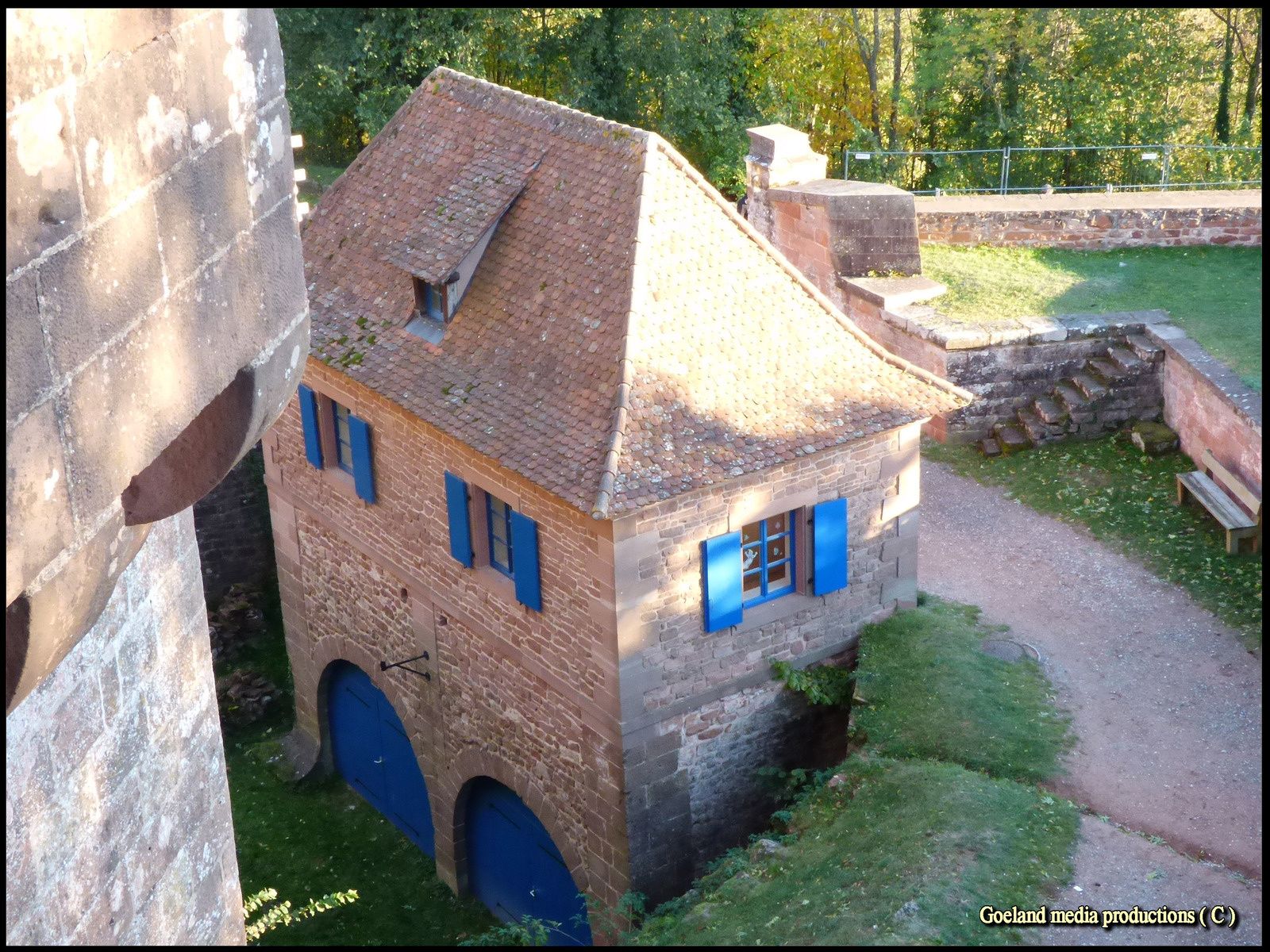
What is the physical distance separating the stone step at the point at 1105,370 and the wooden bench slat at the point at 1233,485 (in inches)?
63.0

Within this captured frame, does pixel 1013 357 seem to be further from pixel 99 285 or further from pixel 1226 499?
pixel 99 285

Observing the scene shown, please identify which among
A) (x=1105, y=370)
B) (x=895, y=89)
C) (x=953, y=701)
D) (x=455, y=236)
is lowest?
(x=953, y=701)

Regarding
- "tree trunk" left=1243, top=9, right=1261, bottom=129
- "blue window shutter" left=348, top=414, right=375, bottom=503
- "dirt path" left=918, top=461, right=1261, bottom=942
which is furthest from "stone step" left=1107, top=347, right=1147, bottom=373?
"tree trunk" left=1243, top=9, right=1261, bottom=129

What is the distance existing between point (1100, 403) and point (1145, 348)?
0.87m

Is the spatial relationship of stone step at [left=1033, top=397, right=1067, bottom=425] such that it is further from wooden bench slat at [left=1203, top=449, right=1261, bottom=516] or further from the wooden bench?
wooden bench slat at [left=1203, top=449, right=1261, bottom=516]

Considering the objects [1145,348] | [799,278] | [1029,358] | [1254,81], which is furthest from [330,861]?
[1254,81]

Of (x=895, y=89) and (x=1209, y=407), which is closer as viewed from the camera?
(x=1209, y=407)

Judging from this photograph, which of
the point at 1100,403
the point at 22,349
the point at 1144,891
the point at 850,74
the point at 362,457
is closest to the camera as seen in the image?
the point at 22,349

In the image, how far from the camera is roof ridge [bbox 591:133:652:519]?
11547 mm

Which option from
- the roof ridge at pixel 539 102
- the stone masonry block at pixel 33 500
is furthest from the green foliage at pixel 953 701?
the stone masonry block at pixel 33 500

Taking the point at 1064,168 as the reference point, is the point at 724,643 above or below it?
below

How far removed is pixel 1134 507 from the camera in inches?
654

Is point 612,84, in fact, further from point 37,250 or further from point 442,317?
point 37,250

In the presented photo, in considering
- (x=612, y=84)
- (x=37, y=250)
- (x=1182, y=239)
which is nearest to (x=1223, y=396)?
(x=1182, y=239)
